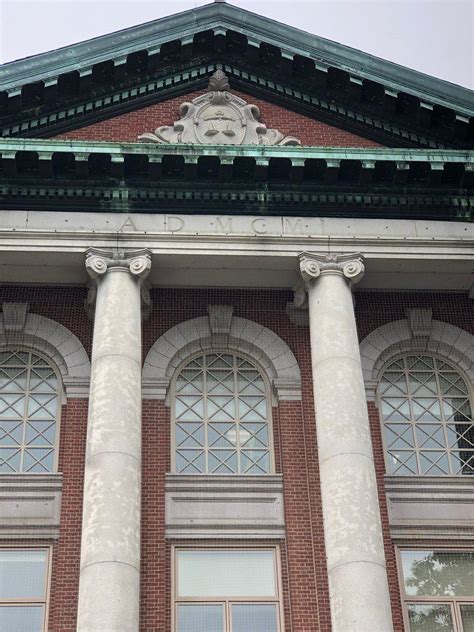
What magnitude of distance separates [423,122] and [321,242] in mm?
3475

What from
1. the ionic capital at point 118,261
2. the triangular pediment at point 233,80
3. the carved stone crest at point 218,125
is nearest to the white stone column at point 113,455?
the ionic capital at point 118,261

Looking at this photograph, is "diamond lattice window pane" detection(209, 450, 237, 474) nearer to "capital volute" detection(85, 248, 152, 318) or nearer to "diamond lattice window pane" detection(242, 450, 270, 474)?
"diamond lattice window pane" detection(242, 450, 270, 474)

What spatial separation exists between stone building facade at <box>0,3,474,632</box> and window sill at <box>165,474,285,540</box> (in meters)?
0.04

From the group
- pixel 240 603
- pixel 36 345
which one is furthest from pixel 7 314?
pixel 240 603

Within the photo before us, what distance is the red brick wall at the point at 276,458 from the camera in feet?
58.1

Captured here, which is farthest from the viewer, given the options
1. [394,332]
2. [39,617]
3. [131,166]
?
[394,332]

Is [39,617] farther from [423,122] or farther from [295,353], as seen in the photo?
[423,122]

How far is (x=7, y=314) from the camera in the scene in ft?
67.1

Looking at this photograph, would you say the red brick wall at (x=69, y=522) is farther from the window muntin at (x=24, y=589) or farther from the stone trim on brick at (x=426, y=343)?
the stone trim on brick at (x=426, y=343)

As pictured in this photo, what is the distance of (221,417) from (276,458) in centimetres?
122

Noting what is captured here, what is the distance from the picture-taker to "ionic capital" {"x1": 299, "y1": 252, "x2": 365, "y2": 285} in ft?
63.8

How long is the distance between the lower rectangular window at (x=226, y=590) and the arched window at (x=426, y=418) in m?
3.02

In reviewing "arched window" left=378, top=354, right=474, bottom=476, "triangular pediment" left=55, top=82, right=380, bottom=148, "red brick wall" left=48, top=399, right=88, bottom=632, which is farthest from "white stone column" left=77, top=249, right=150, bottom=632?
"arched window" left=378, top=354, right=474, bottom=476

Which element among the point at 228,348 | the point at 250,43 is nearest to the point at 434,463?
the point at 228,348
